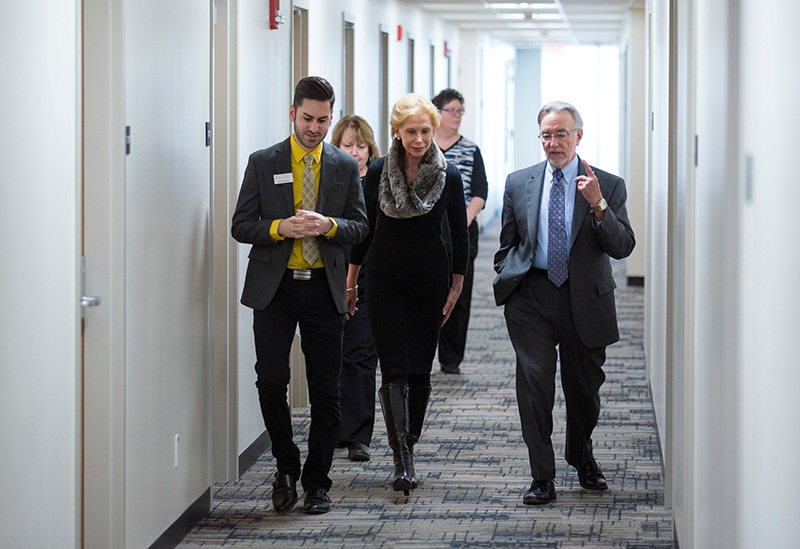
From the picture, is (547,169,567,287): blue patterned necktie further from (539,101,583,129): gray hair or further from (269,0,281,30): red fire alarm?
(269,0,281,30): red fire alarm

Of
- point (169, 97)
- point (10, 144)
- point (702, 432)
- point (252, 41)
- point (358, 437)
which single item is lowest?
point (358, 437)

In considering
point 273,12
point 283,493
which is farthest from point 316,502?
point 273,12

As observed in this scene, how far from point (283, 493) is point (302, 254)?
98cm

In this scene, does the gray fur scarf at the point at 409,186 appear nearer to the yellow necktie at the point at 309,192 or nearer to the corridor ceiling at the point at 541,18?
the yellow necktie at the point at 309,192

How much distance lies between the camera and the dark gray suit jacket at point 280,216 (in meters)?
4.25

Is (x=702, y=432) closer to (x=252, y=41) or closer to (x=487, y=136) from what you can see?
(x=252, y=41)

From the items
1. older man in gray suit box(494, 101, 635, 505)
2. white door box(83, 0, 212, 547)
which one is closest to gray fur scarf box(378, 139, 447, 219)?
older man in gray suit box(494, 101, 635, 505)

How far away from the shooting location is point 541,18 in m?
15.3

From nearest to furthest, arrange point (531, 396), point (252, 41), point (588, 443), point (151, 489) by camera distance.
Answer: point (151, 489), point (531, 396), point (588, 443), point (252, 41)

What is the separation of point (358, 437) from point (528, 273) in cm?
140

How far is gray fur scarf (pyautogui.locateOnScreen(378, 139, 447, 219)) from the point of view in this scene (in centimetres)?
450

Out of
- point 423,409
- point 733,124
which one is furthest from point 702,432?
point 423,409

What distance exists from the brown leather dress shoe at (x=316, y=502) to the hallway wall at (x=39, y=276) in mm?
1320

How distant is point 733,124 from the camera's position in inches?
108
